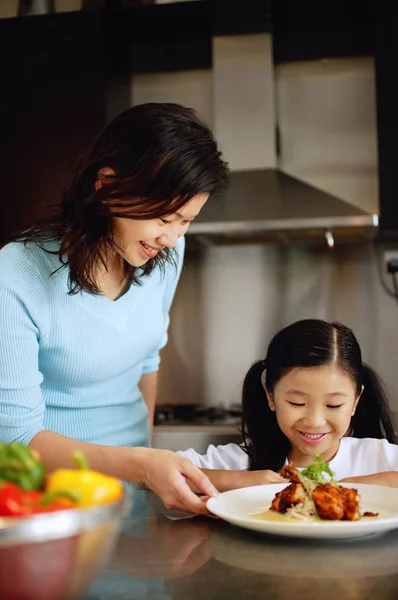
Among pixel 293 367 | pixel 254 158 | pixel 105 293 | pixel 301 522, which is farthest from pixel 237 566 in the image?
pixel 254 158

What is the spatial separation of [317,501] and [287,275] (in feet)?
7.35

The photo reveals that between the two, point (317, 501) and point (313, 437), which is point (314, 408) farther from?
point (317, 501)

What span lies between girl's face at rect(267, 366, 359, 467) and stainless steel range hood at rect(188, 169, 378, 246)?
45.2 inches

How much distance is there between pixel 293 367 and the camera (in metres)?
1.74

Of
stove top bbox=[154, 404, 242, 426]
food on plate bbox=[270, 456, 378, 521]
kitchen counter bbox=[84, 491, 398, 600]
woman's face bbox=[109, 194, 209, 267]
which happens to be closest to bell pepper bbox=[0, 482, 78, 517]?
kitchen counter bbox=[84, 491, 398, 600]

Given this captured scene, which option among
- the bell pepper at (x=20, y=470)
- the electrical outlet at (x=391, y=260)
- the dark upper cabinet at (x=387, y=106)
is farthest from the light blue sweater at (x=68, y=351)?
the electrical outlet at (x=391, y=260)

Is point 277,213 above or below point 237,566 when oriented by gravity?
above

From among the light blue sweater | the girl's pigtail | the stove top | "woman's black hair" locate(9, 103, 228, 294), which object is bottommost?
the stove top

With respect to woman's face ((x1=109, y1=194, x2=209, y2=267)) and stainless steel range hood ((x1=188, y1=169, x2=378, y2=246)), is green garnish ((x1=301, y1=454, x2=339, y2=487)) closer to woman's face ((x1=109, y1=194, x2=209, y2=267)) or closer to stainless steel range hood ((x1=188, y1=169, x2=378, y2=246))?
woman's face ((x1=109, y1=194, x2=209, y2=267))

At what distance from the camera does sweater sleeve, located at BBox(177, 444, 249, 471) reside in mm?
1764

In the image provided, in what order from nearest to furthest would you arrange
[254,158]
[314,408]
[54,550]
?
[54,550] → [314,408] → [254,158]

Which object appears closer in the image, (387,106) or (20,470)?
(20,470)

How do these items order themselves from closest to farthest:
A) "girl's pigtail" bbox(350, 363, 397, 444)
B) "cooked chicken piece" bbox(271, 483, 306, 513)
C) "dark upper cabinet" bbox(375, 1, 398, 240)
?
"cooked chicken piece" bbox(271, 483, 306, 513)
"girl's pigtail" bbox(350, 363, 397, 444)
"dark upper cabinet" bbox(375, 1, 398, 240)

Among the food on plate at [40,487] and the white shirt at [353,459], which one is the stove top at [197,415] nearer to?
the white shirt at [353,459]
